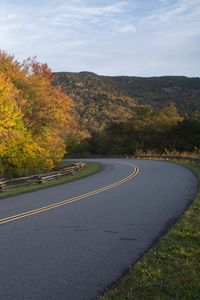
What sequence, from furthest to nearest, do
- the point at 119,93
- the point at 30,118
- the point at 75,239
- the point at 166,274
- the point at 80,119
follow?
the point at 119,93 → the point at 80,119 → the point at 30,118 → the point at 75,239 → the point at 166,274

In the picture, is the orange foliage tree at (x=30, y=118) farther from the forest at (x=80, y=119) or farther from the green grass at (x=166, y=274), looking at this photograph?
the green grass at (x=166, y=274)

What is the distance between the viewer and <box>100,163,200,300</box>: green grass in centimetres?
640

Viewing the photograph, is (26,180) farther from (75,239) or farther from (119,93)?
(119,93)

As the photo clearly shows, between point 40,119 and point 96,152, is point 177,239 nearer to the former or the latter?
point 40,119

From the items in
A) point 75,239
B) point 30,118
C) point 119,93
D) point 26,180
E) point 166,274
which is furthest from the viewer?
point 119,93

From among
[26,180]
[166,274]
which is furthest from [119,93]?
[166,274]

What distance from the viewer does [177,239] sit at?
10.3 metres

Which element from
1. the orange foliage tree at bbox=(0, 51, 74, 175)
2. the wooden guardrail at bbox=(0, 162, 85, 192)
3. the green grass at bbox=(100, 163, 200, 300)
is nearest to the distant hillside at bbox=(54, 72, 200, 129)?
the orange foliage tree at bbox=(0, 51, 74, 175)

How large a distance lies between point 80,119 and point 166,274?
113m

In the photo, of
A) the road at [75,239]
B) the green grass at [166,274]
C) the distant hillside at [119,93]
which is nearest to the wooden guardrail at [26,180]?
the road at [75,239]

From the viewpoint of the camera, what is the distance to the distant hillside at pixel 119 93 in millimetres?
128000

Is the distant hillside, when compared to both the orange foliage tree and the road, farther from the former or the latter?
the road

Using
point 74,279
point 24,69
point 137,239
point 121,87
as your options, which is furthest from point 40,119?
point 121,87

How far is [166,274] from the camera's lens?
7.46 m
